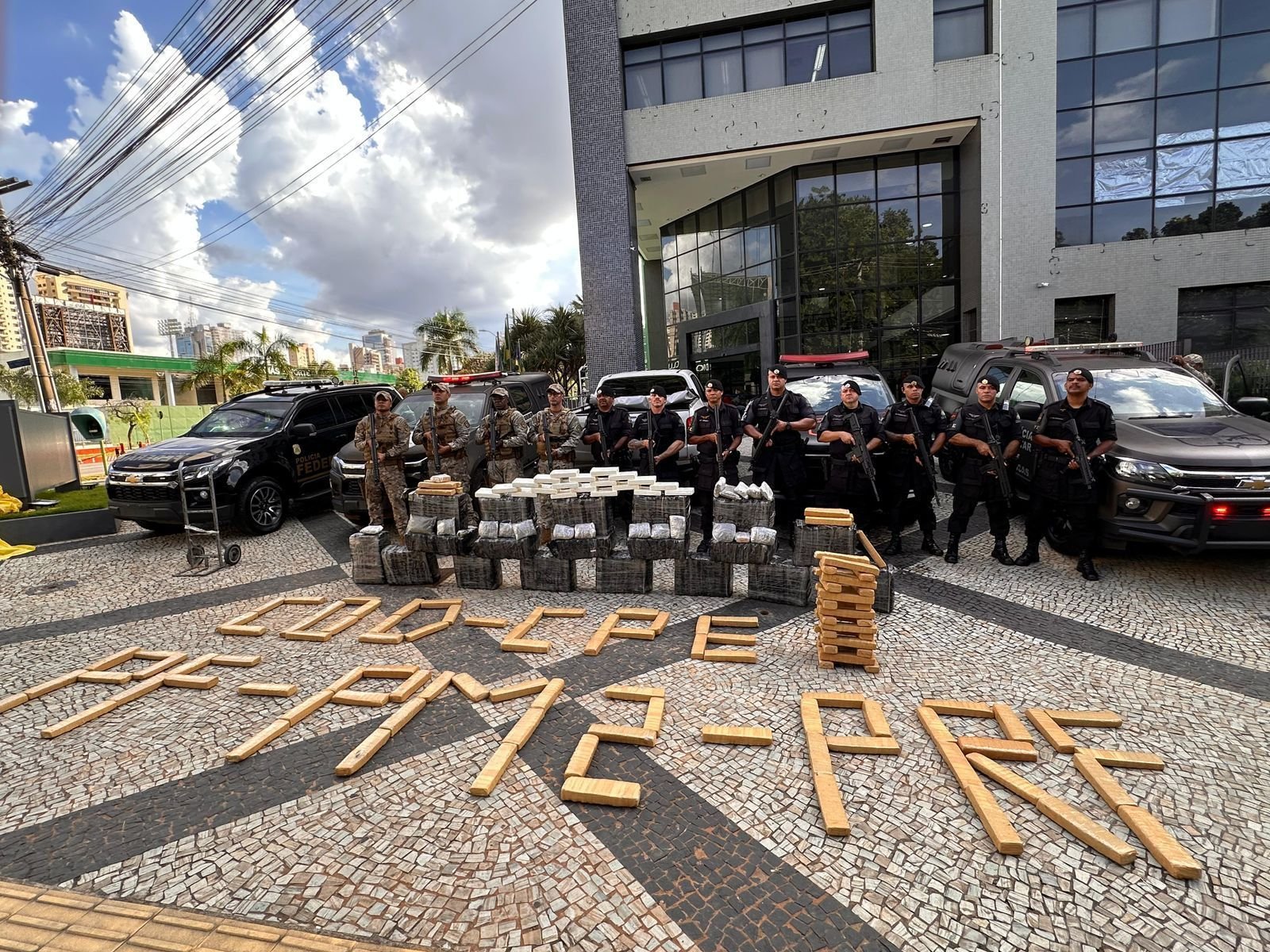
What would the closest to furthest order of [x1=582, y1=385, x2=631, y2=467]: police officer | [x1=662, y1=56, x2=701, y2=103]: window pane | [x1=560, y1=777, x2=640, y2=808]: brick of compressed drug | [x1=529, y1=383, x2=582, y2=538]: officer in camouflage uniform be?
[x1=560, y1=777, x2=640, y2=808]: brick of compressed drug, [x1=582, y1=385, x2=631, y2=467]: police officer, [x1=529, y1=383, x2=582, y2=538]: officer in camouflage uniform, [x1=662, y1=56, x2=701, y2=103]: window pane

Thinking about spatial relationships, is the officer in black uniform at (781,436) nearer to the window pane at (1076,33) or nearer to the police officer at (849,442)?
the police officer at (849,442)

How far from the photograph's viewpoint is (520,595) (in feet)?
19.3

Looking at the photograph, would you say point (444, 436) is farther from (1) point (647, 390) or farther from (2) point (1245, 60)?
(2) point (1245, 60)

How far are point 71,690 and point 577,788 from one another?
393cm

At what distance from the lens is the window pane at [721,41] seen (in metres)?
16.6

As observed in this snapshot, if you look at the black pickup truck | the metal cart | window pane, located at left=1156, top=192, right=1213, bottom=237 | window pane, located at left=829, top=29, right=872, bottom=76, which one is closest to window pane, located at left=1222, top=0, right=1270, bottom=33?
window pane, located at left=1156, top=192, right=1213, bottom=237

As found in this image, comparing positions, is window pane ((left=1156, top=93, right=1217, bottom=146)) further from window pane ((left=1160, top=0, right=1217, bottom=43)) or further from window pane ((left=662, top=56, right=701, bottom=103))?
window pane ((left=662, top=56, right=701, bottom=103))

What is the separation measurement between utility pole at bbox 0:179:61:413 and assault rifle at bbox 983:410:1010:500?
65.3 feet

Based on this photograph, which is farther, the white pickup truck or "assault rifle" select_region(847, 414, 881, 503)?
the white pickup truck

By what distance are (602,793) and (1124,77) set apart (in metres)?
20.2

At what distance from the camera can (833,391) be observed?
309 inches

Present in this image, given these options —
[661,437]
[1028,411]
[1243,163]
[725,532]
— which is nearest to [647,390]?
[661,437]

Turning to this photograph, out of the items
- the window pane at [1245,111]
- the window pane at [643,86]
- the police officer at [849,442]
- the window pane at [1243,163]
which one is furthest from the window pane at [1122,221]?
the police officer at [849,442]

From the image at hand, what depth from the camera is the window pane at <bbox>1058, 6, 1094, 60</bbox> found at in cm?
1476
